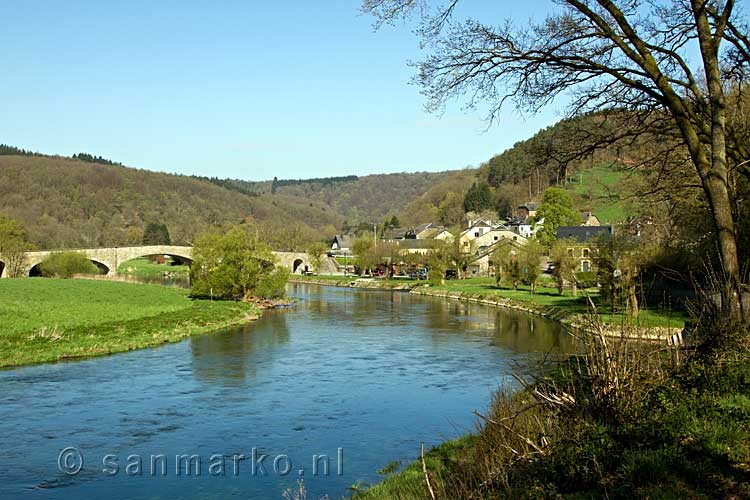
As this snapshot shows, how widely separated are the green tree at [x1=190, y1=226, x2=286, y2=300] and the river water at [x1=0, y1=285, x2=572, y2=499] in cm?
1612

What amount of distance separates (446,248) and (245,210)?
334ft

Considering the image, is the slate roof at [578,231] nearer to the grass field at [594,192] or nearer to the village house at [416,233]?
the grass field at [594,192]

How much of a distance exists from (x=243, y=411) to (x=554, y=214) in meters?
65.6

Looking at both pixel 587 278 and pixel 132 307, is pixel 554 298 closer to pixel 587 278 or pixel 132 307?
pixel 587 278

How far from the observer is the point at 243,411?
17.5 meters

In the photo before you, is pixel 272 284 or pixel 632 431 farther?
pixel 272 284

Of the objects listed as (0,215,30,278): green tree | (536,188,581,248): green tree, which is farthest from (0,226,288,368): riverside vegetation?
(536,188,581,248): green tree

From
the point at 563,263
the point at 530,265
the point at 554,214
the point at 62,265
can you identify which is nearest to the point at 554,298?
the point at 563,263

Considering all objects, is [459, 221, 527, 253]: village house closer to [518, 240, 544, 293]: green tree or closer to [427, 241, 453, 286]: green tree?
[427, 241, 453, 286]: green tree

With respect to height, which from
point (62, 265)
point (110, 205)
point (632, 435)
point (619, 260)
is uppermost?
point (110, 205)

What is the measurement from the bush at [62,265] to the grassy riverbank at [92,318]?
17.4 meters

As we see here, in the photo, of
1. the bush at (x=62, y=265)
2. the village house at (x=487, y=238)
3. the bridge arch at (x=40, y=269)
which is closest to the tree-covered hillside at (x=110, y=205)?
the bridge arch at (x=40, y=269)

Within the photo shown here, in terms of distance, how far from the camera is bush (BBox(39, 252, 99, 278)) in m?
65.8

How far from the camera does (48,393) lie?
62.2 feet
